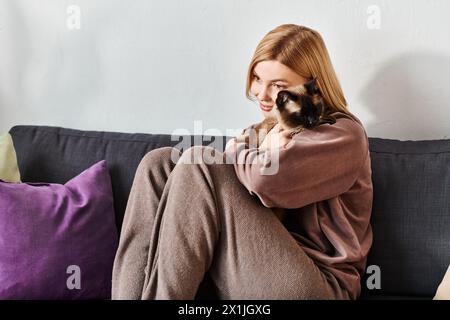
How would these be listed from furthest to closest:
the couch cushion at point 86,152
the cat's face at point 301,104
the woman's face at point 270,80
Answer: the couch cushion at point 86,152 < the woman's face at point 270,80 < the cat's face at point 301,104

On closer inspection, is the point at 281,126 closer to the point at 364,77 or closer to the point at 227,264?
the point at 227,264

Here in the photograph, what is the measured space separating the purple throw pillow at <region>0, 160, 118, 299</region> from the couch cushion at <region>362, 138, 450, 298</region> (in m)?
0.76

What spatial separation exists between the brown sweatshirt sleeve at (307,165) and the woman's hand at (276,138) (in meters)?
0.03

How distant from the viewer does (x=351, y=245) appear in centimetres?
163

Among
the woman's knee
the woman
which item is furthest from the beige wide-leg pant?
the woman's knee

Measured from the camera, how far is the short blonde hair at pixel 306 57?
1674mm

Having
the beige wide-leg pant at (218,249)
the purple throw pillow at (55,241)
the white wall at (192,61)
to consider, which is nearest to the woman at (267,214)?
the beige wide-leg pant at (218,249)

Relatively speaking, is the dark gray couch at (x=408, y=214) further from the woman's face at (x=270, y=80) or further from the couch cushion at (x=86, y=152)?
the woman's face at (x=270, y=80)

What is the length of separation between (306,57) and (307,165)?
12.8 inches

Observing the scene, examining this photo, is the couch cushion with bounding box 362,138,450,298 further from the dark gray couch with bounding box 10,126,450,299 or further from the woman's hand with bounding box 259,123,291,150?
the woman's hand with bounding box 259,123,291,150

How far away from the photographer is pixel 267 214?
59.7 inches

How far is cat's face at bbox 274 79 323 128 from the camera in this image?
1.58 metres
